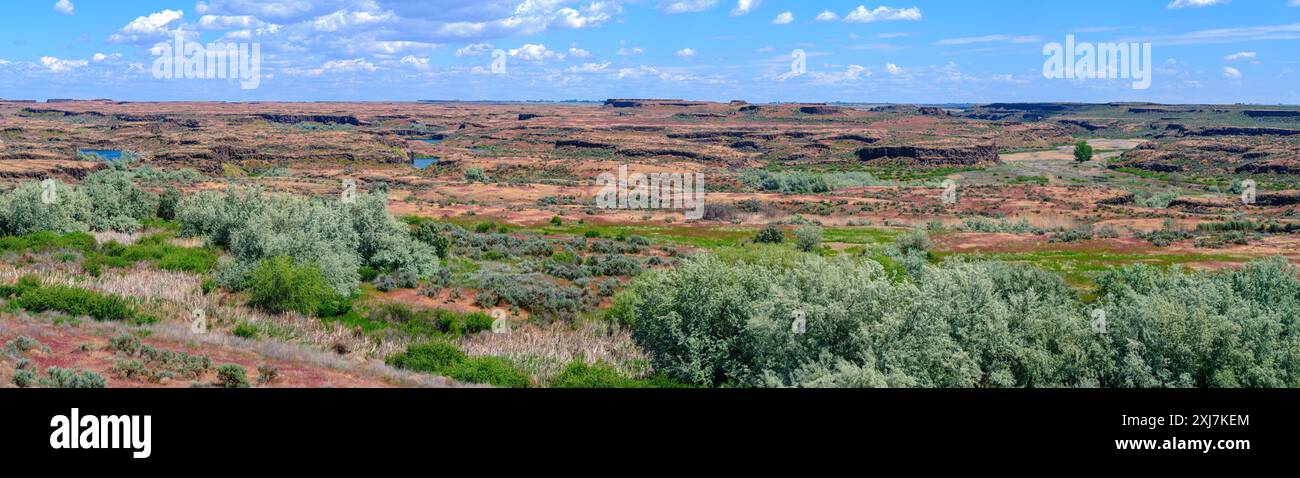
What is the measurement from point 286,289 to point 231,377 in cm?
859

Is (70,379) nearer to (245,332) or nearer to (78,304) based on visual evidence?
(245,332)

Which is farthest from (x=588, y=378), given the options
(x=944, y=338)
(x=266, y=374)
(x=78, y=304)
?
(x=78, y=304)

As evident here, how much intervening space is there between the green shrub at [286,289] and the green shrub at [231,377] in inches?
306

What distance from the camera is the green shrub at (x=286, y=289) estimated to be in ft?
69.7

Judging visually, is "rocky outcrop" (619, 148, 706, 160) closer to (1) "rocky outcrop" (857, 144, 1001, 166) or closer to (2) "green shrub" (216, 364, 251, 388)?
(1) "rocky outcrop" (857, 144, 1001, 166)

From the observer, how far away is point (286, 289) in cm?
2148

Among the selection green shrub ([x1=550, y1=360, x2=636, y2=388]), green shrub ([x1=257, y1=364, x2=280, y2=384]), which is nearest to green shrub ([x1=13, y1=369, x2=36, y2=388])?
green shrub ([x1=257, y1=364, x2=280, y2=384])

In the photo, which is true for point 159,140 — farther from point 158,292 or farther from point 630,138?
point 158,292

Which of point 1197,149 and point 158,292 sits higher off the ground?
point 1197,149

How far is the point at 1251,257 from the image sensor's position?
33.9m

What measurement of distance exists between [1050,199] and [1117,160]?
6030 cm

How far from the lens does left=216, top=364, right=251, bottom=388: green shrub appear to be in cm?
1326

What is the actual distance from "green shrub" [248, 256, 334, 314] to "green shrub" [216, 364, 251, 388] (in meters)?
7.77

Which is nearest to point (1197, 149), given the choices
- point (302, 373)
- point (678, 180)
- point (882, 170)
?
point (882, 170)
